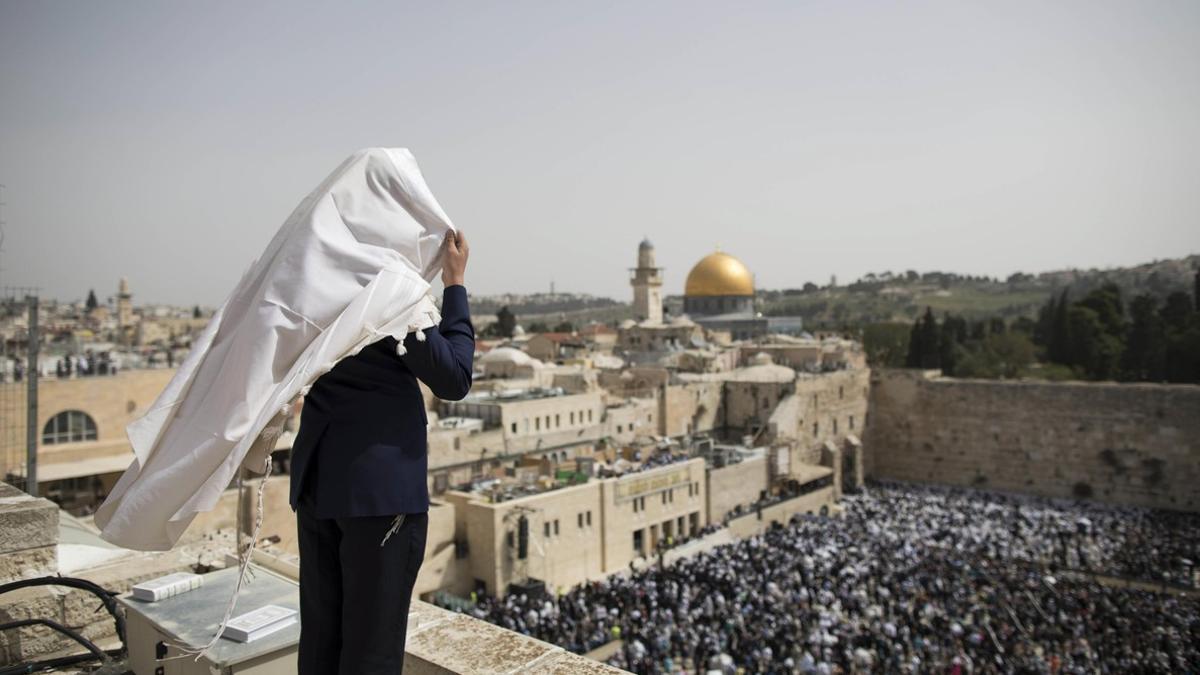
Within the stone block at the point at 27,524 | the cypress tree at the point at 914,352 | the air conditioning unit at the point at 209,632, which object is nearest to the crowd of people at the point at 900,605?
the stone block at the point at 27,524

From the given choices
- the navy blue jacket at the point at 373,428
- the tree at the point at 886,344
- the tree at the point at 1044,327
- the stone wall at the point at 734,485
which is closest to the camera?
the navy blue jacket at the point at 373,428

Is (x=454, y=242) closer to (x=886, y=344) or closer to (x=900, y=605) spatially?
(x=900, y=605)

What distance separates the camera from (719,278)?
5053 cm

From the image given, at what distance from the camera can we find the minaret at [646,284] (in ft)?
177

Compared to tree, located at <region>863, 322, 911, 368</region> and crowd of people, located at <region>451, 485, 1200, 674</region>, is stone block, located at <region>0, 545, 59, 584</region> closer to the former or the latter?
crowd of people, located at <region>451, 485, 1200, 674</region>

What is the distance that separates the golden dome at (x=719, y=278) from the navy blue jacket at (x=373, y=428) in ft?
162

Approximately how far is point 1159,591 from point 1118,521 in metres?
6.98

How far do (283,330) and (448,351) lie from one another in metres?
0.38

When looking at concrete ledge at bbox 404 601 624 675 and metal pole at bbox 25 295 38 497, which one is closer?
concrete ledge at bbox 404 601 624 675

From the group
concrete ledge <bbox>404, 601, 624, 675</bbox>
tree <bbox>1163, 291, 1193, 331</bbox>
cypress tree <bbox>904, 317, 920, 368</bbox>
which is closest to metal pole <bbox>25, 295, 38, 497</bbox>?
concrete ledge <bbox>404, 601, 624, 675</bbox>

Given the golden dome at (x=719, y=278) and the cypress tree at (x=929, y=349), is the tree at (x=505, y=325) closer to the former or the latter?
the golden dome at (x=719, y=278)

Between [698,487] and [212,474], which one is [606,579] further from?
[212,474]

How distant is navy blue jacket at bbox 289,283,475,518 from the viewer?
1.88m

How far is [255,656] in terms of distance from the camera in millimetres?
2322
